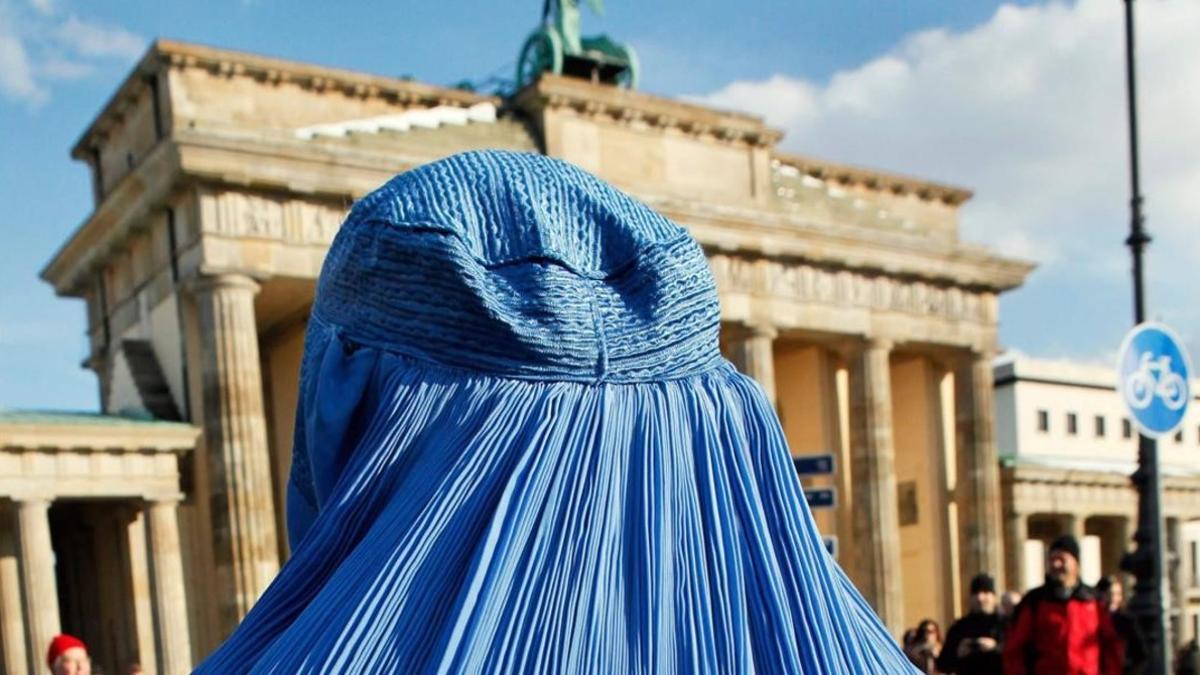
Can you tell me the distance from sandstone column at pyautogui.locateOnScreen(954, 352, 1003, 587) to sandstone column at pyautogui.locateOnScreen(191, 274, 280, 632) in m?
18.3

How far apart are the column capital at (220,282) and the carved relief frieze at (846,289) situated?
10349 millimetres

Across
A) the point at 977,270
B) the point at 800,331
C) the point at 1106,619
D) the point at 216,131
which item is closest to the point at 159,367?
the point at 216,131

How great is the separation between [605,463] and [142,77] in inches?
1149

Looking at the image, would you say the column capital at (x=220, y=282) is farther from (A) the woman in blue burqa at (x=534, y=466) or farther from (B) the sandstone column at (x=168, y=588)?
(A) the woman in blue burqa at (x=534, y=466)

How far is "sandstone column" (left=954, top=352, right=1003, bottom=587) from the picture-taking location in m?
36.8

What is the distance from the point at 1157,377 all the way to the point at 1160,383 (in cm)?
5

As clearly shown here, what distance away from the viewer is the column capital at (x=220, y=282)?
86.0 feet

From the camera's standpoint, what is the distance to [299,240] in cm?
2730

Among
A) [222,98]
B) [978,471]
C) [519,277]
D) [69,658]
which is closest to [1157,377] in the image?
[69,658]

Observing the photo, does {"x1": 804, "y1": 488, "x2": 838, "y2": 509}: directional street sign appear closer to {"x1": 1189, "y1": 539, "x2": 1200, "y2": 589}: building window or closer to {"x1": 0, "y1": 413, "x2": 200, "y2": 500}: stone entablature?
{"x1": 0, "y1": 413, "x2": 200, "y2": 500}: stone entablature

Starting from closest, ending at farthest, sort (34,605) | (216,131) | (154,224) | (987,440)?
(34,605)
(216,131)
(154,224)
(987,440)

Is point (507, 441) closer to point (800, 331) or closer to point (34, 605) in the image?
point (34, 605)

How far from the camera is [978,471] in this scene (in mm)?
36875

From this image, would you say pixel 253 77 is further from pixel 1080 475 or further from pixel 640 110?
pixel 1080 475
